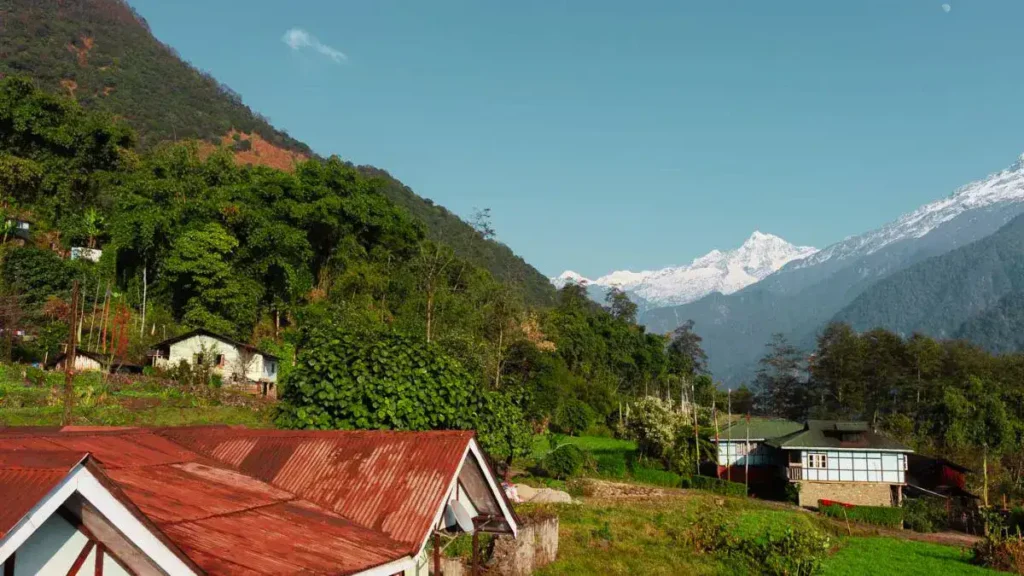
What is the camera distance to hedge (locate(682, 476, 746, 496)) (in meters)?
43.1

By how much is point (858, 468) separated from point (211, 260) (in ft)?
138

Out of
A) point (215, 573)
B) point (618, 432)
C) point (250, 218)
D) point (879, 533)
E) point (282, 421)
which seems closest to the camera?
point (215, 573)

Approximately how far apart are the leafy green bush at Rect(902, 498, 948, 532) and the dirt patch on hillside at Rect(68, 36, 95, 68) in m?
99.2

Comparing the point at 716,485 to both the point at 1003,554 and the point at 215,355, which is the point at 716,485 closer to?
the point at 1003,554

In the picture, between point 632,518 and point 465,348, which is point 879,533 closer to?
point 632,518

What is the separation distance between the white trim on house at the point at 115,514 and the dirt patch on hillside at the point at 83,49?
335 feet

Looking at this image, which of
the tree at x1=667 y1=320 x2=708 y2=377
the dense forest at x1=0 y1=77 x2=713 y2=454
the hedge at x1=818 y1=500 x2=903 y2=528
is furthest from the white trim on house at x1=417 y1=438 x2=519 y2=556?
the tree at x1=667 y1=320 x2=708 y2=377

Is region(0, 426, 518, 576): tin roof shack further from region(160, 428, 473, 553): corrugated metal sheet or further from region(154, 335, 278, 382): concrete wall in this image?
region(154, 335, 278, 382): concrete wall

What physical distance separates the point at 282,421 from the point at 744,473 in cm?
3953

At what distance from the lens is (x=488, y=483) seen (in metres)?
9.70

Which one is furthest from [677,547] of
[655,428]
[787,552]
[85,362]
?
[85,362]

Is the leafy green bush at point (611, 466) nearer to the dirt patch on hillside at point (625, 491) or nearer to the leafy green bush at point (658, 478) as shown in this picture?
the leafy green bush at point (658, 478)

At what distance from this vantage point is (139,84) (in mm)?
94125

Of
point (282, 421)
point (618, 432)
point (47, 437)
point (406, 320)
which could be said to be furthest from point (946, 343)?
point (47, 437)
